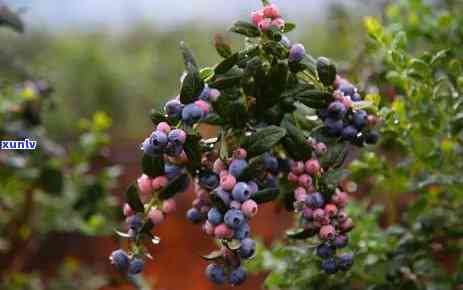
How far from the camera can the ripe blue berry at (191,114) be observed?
0.57 metres

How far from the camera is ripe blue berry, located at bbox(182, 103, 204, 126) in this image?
0.57 m

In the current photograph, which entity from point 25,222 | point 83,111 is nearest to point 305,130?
point 25,222

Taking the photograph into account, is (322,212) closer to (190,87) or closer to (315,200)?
(315,200)

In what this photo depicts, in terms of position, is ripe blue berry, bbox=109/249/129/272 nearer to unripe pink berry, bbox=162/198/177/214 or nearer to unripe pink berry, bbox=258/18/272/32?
unripe pink berry, bbox=162/198/177/214

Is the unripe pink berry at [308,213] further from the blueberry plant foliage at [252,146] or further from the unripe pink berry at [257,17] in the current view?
the unripe pink berry at [257,17]

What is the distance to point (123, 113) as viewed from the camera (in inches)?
96.3

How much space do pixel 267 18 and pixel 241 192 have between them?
0.57 feet

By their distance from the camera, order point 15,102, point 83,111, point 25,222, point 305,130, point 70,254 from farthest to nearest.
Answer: point 83,111 < point 70,254 < point 25,222 < point 15,102 < point 305,130

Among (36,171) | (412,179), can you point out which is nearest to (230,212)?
(412,179)

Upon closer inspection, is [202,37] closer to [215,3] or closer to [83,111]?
[215,3]

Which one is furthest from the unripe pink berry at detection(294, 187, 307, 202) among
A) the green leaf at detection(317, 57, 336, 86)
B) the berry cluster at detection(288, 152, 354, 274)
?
the green leaf at detection(317, 57, 336, 86)

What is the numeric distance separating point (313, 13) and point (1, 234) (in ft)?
5.00

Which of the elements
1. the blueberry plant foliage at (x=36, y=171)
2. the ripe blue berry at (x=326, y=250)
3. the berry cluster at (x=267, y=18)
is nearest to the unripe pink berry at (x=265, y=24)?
the berry cluster at (x=267, y=18)

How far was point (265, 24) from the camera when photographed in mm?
612
